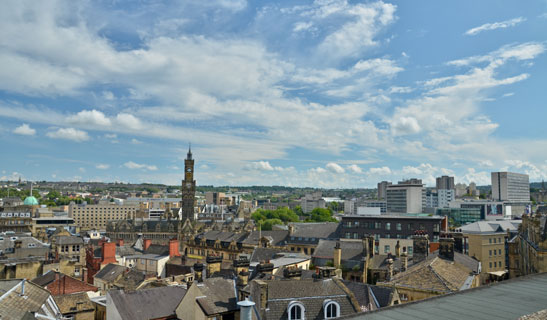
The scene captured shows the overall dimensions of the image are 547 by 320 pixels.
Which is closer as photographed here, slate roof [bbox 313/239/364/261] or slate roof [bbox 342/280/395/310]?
slate roof [bbox 342/280/395/310]

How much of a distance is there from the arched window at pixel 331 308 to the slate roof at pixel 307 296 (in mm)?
330

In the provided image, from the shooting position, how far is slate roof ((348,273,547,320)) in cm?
1487

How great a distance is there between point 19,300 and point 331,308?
2217cm

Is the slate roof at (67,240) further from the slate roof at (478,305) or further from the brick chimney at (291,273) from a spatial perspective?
the slate roof at (478,305)

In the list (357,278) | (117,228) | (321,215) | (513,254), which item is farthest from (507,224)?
(117,228)

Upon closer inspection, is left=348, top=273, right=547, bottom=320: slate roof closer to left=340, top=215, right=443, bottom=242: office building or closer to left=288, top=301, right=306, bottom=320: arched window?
left=288, top=301, right=306, bottom=320: arched window

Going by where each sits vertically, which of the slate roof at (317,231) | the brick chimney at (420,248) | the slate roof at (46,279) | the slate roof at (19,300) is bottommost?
the slate roof at (46,279)

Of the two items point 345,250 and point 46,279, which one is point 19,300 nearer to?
point 46,279

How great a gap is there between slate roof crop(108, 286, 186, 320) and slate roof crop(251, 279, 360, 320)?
967 cm

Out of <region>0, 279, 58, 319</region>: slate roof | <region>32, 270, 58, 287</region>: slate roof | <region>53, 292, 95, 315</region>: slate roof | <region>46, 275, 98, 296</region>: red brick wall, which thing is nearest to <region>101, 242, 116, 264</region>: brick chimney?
<region>32, 270, 58, 287</region>: slate roof

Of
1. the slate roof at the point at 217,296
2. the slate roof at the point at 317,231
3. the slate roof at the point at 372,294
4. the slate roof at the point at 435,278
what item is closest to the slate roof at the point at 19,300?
the slate roof at the point at 217,296

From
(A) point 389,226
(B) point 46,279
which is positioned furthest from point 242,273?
(A) point 389,226

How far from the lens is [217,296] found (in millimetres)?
32281

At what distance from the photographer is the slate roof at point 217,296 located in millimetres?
30641
